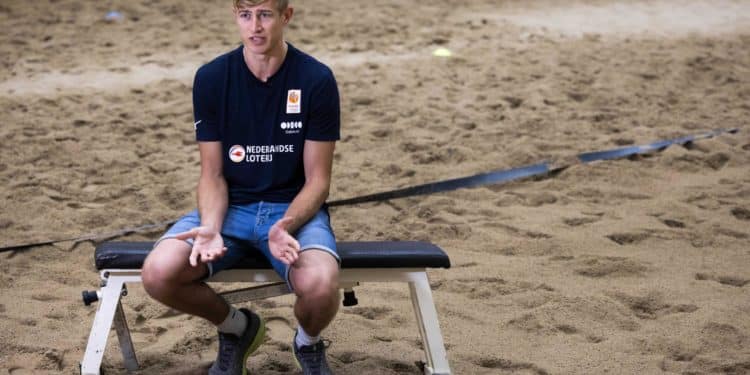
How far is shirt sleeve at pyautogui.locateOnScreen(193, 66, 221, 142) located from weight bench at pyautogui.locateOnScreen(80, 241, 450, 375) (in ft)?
1.30

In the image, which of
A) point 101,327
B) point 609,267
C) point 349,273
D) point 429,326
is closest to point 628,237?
point 609,267

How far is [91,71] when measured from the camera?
689cm

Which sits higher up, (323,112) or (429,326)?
(323,112)

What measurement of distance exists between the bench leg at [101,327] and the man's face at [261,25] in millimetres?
840

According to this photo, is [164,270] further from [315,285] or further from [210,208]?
[315,285]

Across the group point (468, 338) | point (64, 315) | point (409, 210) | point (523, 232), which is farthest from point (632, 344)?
point (64, 315)

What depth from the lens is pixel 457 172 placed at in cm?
530

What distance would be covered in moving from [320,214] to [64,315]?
3.84 feet

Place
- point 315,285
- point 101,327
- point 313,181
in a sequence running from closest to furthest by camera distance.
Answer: point 315,285 → point 101,327 → point 313,181

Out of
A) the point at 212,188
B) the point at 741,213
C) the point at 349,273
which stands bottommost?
the point at 741,213

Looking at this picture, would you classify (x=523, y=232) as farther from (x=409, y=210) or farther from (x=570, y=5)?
(x=570, y=5)

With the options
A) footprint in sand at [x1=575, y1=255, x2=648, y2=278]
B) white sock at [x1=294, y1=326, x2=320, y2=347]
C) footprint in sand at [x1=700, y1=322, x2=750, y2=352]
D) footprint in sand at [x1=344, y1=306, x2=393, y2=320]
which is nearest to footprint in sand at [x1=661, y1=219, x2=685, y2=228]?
footprint in sand at [x1=575, y1=255, x2=648, y2=278]

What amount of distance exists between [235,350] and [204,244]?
1.43ft

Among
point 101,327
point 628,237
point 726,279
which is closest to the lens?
point 101,327
